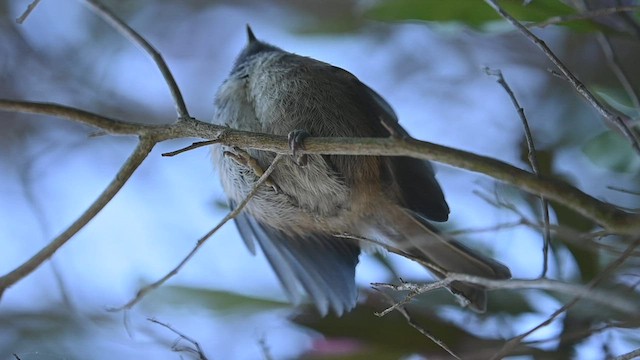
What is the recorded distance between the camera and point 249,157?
1.12m

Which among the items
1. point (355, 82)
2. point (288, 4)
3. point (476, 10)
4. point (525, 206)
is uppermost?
point (288, 4)

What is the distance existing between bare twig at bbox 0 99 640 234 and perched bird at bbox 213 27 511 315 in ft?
0.76

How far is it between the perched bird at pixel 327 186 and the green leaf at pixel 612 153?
0.26m

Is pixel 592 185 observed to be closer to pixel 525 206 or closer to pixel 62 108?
pixel 525 206

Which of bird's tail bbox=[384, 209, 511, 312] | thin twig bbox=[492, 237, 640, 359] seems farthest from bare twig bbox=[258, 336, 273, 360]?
Result: thin twig bbox=[492, 237, 640, 359]

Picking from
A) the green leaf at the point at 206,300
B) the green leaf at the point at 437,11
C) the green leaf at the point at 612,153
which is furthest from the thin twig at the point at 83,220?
the green leaf at the point at 612,153

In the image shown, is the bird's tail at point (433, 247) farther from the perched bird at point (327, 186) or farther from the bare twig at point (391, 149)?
the bare twig at point (391, 149)

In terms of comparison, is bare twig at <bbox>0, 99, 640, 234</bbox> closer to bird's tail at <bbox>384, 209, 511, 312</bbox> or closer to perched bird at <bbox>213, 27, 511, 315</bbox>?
perched bird at <bbox>213, 27, 511, 315</bbox>

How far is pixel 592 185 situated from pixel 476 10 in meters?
0.39

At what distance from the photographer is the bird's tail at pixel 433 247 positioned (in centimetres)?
130

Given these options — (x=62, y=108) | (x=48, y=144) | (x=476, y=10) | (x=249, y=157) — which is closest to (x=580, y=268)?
(x=476, y=10)

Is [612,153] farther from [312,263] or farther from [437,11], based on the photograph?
[312,263]

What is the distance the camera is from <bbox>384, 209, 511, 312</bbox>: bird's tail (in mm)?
1304

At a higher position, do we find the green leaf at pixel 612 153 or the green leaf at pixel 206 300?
the green leaf at pixel 612 153
